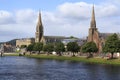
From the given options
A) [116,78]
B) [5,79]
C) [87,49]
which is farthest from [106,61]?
[5,79]

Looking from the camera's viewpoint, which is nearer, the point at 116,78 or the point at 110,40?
the point at 116,78

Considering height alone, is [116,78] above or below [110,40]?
below

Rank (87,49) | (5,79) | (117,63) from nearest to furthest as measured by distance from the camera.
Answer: (5,79) → (117,63) → (87,49)

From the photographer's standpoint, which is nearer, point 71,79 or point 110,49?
point 71,79

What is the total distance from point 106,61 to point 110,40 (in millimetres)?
9965

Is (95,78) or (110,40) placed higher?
(110,40)

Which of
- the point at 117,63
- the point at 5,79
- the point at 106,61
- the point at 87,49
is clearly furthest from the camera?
the point at 87,49

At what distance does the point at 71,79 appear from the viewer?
274 feet

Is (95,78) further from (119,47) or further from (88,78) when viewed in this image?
(119,47)

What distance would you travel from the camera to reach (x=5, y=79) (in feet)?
270

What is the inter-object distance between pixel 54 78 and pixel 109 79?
40.3 ft

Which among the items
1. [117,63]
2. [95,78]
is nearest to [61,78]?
[95,78]

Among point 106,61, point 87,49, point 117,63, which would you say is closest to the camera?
point 117,63

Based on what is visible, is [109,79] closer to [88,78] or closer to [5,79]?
[88,78]
